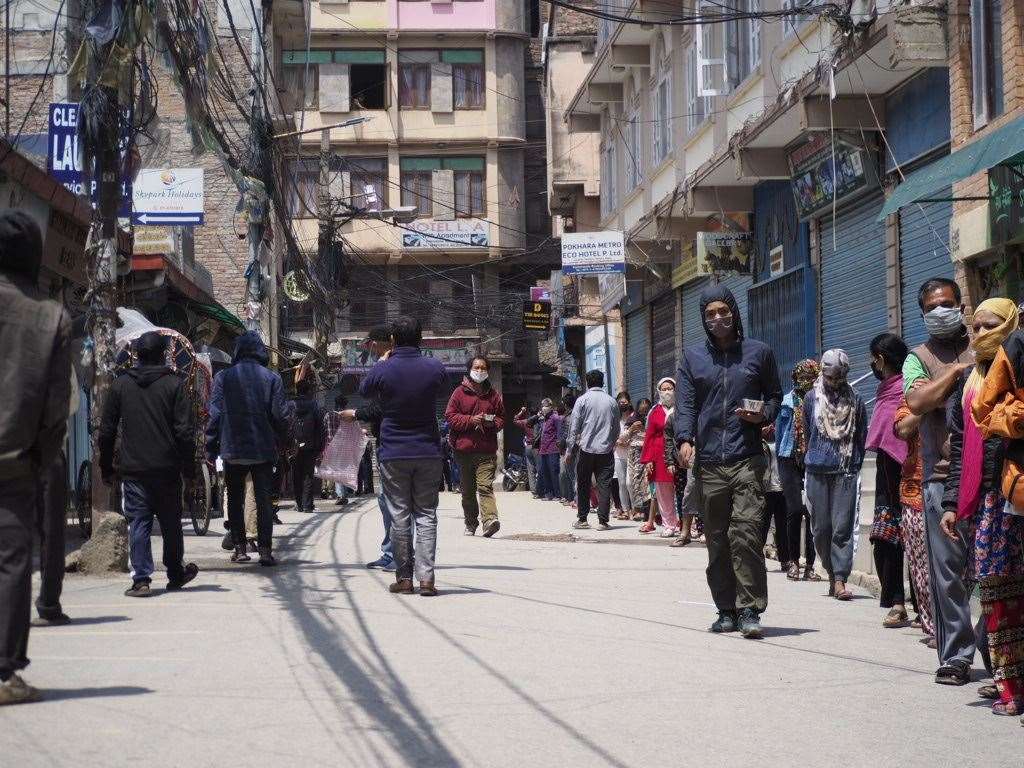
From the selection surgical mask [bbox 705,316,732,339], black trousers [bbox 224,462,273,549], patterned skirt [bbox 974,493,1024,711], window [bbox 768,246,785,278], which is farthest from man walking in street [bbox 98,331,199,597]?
window [bbox 768,246,785,278]

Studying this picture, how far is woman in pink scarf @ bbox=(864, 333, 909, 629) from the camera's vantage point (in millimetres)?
9453

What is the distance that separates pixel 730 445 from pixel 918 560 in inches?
51.2

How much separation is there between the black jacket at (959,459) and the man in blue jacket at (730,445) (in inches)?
75.3

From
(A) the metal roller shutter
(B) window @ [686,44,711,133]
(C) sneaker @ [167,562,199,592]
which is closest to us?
(C) sneaker @ [167,562,199,592]

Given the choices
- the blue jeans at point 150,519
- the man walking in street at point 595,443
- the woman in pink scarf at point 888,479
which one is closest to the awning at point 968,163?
the woman in pink scarf at point 888,479

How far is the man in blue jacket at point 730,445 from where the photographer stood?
870cm

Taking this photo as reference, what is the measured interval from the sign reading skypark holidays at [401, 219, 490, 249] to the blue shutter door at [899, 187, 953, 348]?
35.9 m

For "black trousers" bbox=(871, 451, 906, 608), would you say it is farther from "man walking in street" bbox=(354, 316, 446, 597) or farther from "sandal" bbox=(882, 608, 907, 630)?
"man walking in street" bbox=(354, 316, 446, 597)

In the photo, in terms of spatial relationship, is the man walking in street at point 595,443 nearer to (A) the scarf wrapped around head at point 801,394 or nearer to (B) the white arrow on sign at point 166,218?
(A) the scarf wrapped around head at point 801,394

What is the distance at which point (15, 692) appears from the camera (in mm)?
6051

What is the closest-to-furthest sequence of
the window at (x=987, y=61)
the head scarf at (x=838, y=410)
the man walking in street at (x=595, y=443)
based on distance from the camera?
the head scarf at (x=838, y=410), the window at (x=987, y=61), the man walking in street at (x=595, y=443)

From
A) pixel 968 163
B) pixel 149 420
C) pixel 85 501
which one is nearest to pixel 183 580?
pixel 149 420

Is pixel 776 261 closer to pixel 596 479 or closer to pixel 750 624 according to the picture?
pixel 596 479

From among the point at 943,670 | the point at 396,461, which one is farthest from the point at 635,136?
the point at 943,670
